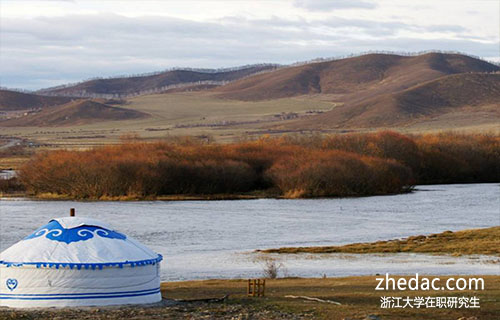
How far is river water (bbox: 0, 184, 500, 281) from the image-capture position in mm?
30766

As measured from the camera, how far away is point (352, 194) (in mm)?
71812

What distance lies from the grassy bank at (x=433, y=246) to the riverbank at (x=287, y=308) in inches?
508

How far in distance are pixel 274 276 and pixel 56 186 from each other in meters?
46.5

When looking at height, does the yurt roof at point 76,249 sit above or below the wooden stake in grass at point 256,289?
above

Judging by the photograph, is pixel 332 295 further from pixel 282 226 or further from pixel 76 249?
pixel 282 226

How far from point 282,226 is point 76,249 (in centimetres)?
2926

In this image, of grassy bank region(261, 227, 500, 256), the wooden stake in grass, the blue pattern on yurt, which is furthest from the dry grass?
grassy bank region(261, 227, 500, 256)

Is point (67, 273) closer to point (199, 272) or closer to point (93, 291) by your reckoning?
point (93, 291)

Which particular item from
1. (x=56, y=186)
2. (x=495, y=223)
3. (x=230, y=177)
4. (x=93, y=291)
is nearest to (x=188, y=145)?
(x=230, y=177)

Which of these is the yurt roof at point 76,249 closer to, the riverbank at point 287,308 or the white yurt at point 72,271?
the white yurt at point 72,271

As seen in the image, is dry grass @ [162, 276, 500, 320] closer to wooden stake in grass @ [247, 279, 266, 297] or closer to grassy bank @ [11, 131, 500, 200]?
wooden stake in grass @ [247, 279, 266, 297]

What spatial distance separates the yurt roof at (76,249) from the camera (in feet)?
63.2

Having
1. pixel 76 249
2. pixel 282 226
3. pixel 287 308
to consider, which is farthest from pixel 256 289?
pixel 282 226

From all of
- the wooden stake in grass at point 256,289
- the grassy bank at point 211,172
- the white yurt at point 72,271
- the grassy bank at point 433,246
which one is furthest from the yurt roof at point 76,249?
the grassy bank at point 211,172
